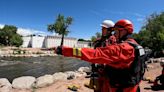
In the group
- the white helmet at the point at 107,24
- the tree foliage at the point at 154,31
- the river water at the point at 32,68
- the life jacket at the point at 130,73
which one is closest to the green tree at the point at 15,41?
the tree foliage at the point at 154,31

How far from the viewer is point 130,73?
122 inches

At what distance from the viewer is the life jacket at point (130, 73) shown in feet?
9.88

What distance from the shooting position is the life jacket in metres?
3.01

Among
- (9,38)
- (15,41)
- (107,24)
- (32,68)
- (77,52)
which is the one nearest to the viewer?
(77,52)

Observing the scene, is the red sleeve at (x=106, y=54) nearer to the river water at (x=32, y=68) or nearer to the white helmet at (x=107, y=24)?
the white helmet at (x=107, y=24)

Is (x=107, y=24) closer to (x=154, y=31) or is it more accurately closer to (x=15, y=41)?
(x=154, y=31)

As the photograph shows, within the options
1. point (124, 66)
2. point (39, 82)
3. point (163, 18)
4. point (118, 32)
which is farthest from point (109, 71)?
point (163, 18)

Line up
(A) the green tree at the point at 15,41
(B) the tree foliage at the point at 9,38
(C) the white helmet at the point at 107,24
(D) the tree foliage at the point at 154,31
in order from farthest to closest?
(B) the tree foliage at the point at 9,38 → (A) the green tree at the point at 15,41 → (D) the tree foliage at the point at 154,31 → (C) the white helmet at the point at 107,24

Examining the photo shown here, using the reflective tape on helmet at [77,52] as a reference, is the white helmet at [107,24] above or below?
above

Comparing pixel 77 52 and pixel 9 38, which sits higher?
pixel 9 38

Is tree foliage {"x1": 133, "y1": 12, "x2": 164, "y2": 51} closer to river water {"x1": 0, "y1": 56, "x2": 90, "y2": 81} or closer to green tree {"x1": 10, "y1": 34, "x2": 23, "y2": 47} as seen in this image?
river water {"x1": 0, "y1": 56, "x2": 90, "y2": 81}

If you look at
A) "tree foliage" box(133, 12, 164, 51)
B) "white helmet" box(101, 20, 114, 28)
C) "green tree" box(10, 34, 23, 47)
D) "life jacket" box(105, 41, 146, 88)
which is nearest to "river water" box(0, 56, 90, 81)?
"white helmet" box(101, 20, 114, 28)

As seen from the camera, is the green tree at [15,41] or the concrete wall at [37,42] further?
the concrete wall at [37,42]

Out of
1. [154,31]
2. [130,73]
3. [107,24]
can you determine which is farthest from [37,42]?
[130,73]
